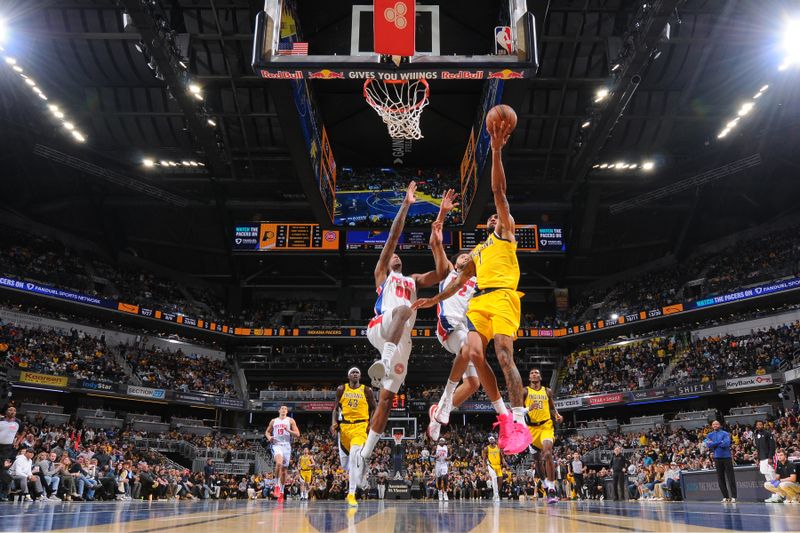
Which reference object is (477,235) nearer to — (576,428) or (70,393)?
(576,428)

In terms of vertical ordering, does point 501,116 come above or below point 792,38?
below

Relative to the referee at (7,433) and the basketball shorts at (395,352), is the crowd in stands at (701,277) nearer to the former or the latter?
the basketball shorts at (395,352)

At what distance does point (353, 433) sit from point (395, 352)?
2960mm

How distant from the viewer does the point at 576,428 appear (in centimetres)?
3036

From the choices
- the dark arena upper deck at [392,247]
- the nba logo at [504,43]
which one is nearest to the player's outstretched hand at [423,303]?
the dark arena upper deck at [392,247]

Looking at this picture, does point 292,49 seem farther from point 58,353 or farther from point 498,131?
point 58,353

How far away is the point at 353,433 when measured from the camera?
341 inches

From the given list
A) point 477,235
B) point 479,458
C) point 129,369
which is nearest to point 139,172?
point 129,369

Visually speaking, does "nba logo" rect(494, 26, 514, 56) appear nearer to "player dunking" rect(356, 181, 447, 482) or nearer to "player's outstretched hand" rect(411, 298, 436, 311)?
"player dunking" rect(356, 181, 447, 482)

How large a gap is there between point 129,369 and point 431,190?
1839 cm

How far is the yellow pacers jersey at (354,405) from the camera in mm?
8711

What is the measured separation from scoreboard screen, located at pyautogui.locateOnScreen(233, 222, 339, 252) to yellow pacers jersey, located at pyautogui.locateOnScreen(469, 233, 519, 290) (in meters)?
24.6

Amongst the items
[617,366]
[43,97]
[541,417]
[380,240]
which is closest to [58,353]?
[43,97]

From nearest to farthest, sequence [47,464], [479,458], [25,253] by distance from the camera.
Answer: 1. [47,464]
2. [479,458]
3. [25,253]
